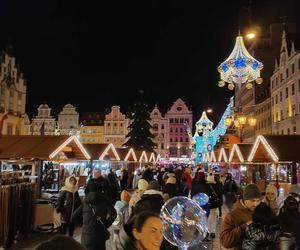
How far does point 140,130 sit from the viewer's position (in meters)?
56.3

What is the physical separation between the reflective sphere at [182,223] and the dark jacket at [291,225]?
7.04 feet

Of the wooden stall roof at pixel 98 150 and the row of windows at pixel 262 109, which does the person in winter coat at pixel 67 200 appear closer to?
the wooden stall roof at pixel 98 150

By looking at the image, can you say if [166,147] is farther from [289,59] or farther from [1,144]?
[1,144]

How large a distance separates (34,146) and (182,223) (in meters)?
11.9

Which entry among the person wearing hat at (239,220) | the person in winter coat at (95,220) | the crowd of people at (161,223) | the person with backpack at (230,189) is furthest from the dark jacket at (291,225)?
the person with backpack at (230,189)

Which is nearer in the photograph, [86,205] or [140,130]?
[86,205]

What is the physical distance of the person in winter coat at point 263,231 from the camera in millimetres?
3959

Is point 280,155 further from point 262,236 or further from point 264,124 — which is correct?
point 264,124

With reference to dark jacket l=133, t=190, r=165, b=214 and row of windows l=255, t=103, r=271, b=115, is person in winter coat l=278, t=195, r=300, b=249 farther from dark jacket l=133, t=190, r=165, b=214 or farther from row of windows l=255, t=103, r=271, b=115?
row of windows l=255, t=103, r=271, b=115

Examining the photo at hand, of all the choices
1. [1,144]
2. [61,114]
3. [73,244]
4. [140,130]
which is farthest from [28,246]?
[61,114]

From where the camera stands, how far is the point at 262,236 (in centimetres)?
396

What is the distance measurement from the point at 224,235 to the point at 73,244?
9.66ft

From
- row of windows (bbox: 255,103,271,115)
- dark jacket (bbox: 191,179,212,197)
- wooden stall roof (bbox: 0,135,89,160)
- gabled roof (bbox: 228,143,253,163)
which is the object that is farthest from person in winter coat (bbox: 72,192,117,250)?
row of windows (bbox: 255,103,271,115)

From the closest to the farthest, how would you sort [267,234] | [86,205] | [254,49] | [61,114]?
[267,234] < [86,205] < [254,49] < [61,114]
